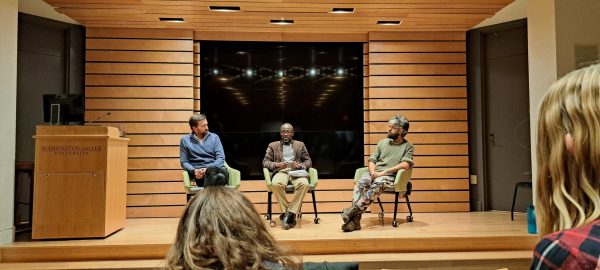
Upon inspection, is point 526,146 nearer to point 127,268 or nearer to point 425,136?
point 425,136

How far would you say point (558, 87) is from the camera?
644mm

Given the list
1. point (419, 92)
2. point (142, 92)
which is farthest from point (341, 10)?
point (142, 92)

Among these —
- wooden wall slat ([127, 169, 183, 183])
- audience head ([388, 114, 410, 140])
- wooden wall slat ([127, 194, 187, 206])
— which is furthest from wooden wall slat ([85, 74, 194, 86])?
audience head ([388, 114, 410, 140])

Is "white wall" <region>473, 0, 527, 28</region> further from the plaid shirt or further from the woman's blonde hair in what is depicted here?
the plaid shirt

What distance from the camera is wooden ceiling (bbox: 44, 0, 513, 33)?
5098mm

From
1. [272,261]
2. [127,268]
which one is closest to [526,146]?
[127,268]

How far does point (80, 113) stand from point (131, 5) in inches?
57.4

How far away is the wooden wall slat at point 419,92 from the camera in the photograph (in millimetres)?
6348

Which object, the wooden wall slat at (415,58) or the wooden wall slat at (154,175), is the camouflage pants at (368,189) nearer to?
the wooden wall slat at (415,58)

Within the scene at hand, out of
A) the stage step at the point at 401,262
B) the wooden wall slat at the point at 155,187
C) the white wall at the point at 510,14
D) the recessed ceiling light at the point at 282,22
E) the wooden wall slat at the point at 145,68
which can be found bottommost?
the stage step at the point at 401,262

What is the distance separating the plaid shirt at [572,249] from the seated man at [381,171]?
13.2 feet

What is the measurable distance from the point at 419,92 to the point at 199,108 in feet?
9.96

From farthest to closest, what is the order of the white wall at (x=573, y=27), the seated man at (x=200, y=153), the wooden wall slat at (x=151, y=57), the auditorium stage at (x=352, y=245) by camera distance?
1. the wooden wall slat at (x=151, y=57)
2. the seated man at (x=200, y=153)
3. the white wall at (x=573, y=27)
4. the auditorium stage at (x=352, y=245)

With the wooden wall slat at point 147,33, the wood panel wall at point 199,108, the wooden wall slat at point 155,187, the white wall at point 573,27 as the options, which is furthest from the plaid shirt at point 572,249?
the wooden wall slat at point 147,33
